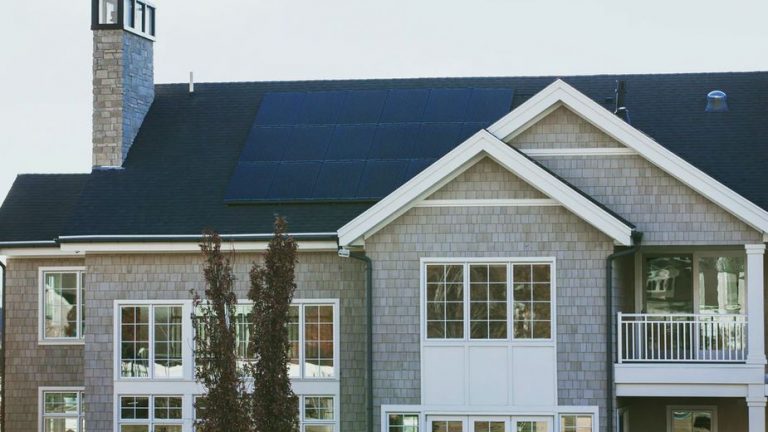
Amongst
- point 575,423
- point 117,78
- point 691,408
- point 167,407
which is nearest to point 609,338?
point 575,423

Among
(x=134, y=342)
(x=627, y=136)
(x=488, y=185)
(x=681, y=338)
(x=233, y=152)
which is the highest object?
(x=233, y=152)

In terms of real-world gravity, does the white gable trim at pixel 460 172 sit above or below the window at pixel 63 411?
above

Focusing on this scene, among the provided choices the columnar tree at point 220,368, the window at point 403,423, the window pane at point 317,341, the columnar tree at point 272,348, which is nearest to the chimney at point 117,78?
the window pane at point 317,341

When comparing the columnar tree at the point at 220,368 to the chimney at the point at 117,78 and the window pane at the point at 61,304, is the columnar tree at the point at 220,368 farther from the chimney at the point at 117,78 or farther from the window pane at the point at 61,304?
the window pane at the point at 61,304

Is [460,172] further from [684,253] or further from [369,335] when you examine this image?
[684,253]

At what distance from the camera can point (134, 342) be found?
2553 cm

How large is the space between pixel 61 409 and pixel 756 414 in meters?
14.0

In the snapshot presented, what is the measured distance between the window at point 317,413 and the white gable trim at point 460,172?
338cm

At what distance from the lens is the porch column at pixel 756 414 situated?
74.7 ft

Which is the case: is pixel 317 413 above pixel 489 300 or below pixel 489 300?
below

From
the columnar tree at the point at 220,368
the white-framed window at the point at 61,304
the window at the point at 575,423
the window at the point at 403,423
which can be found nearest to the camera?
the columnar tree at the point at 220,368

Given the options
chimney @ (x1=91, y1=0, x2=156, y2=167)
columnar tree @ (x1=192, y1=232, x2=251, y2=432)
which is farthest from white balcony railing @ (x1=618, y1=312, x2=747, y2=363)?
chimney @ (x1=91, y1=0, x2=156, y2=167)

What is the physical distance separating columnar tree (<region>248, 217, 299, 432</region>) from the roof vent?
11.5m

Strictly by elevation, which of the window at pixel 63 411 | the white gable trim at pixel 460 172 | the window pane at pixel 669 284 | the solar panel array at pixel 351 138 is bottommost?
the window at pixel 63 411
